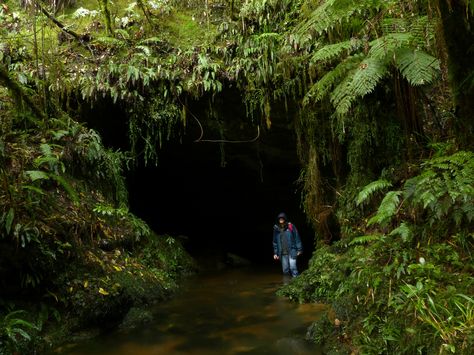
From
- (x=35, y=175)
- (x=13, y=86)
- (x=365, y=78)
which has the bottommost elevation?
(x=35, y=175)

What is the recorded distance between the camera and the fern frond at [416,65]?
13.6ft

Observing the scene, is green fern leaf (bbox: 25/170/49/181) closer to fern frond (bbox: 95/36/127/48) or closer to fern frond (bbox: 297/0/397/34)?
fern frond (bbox: 95/36/127/48)

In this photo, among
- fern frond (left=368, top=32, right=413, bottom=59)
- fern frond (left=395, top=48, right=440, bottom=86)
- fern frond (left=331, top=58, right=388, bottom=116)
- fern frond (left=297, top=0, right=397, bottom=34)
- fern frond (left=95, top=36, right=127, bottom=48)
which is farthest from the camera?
fern frond (left=95, top=36, right=127, bottom=48)

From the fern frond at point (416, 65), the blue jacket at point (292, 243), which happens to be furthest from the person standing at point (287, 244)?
the fern frond at point (416, 65)

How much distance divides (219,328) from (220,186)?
814 cm

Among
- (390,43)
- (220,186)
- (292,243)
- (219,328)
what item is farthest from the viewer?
(220,186)

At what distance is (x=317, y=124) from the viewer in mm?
8109

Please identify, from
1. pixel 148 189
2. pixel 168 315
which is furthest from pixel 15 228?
pixel 148 189

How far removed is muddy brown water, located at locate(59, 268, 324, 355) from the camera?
4.71 metres

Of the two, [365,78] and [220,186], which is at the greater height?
[365,78]

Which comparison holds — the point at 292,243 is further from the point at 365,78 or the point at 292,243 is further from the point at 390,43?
the point at 390,43

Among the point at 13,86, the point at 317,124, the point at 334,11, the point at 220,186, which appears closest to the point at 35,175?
the point at 13,86

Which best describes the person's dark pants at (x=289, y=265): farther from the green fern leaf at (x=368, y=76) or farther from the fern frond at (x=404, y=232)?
the green fern leaf at (x=368, y=76)

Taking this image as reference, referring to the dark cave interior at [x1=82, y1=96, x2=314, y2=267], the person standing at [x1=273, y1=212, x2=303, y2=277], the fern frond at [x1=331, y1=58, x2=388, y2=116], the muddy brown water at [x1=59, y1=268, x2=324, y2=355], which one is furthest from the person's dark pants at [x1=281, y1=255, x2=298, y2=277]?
the fern frond at [x1=331, y1=58, x2=388, y2=116]
